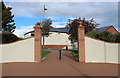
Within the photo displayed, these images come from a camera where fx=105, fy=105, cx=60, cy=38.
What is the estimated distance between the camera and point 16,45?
10.1m

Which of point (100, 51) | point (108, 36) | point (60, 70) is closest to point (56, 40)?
point (108, 36)

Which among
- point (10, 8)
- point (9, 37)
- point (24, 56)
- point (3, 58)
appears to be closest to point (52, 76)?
point (24, 56)

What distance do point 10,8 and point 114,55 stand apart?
30.2 metres

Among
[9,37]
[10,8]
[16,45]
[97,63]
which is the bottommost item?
[97,63]

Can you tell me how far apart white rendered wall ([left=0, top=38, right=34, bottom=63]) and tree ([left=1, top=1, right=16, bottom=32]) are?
19.8m

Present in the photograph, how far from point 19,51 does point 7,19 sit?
2226 centimetres

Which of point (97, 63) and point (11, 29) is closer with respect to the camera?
point (97, 63)

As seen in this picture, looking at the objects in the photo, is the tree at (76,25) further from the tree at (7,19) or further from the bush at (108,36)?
the tree at (7,19)

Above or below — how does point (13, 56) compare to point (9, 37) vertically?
below

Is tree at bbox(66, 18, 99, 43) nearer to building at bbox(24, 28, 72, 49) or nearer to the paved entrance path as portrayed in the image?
the paved entrance path

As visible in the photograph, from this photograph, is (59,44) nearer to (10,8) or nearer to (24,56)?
(10,8)

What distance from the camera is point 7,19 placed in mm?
28641

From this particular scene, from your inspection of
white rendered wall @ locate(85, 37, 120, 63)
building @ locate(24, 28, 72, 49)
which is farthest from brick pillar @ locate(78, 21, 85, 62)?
building @ locate(24, 28, 72, 49)

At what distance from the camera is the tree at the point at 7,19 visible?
2684 centimetres
